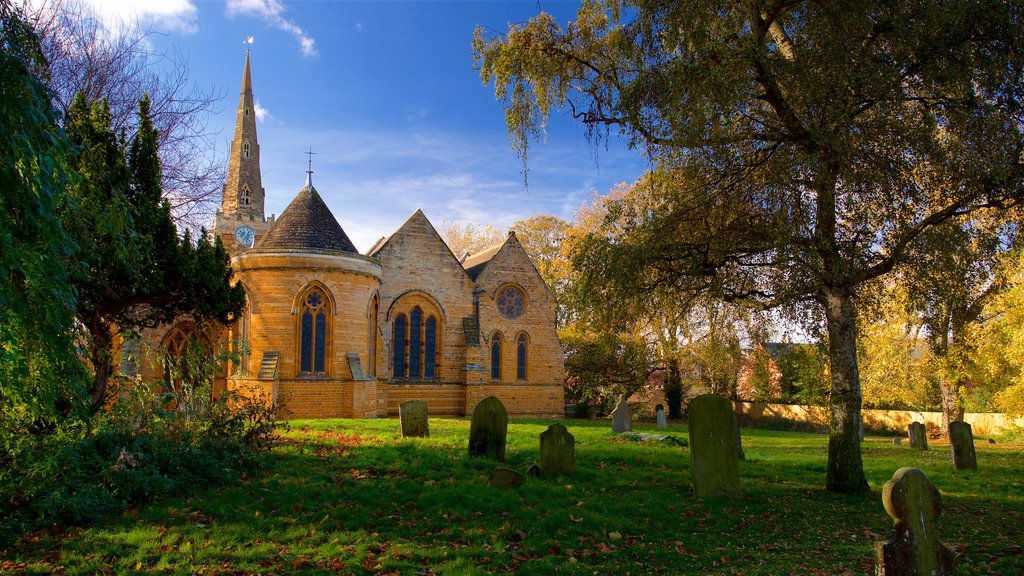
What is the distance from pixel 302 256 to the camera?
2208cm

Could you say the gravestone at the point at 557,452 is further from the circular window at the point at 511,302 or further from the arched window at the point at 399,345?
the circular window at the point at 511,302

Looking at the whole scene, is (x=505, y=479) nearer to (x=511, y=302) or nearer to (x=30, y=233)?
(x=30, y=233)

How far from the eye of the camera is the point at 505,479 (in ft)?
31.0

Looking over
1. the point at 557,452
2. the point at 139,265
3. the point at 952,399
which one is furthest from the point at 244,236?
the point at 952,399

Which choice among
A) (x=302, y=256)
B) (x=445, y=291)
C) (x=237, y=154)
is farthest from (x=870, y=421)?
(x=237, y=154)

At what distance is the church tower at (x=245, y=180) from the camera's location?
38.4 m

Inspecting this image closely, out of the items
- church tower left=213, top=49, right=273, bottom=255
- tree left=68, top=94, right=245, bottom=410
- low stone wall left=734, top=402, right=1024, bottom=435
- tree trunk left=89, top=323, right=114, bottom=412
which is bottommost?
A: low stone wall left=734, top=402, right=1024, bottom=435

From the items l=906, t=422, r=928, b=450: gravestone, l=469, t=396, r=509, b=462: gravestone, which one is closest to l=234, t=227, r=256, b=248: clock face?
l=469, t=396, r=509, b=462: gravestone

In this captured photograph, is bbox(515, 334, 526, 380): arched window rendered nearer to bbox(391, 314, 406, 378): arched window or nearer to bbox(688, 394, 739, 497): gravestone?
bbox(391, 314, 406, 378): arched window

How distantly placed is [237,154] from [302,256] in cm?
2141

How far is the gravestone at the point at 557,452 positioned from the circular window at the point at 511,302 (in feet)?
60.3

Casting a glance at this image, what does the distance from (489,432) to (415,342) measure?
50.7 feet

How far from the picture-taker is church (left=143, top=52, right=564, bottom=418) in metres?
22.0

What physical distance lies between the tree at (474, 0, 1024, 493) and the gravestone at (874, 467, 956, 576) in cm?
520
